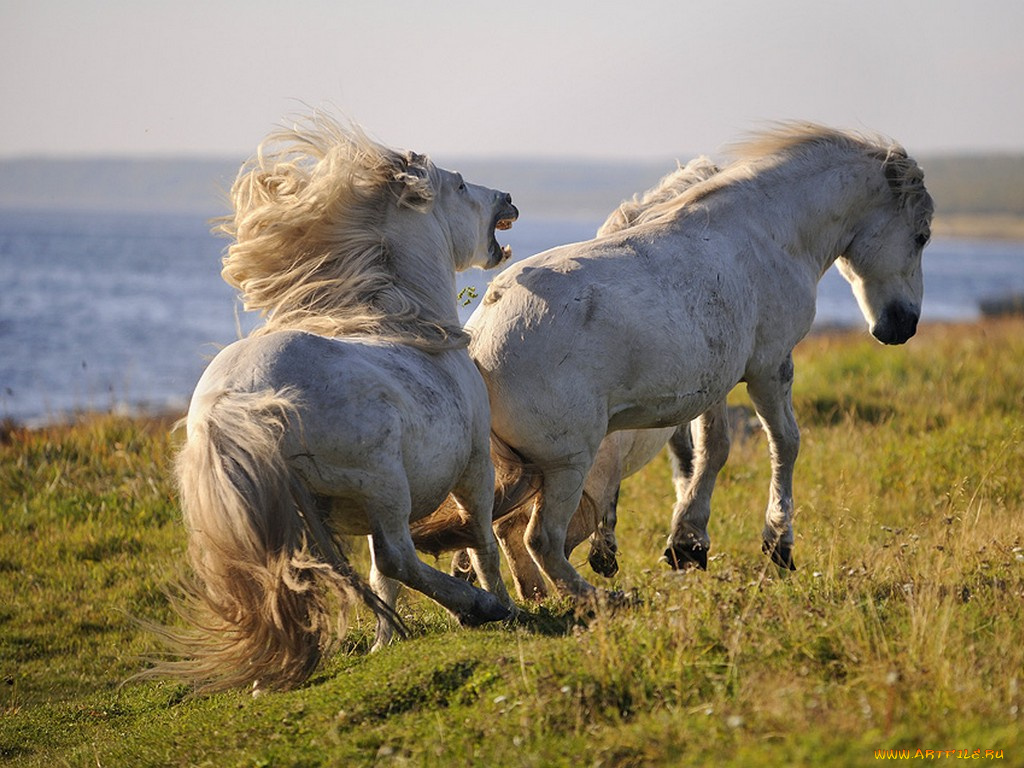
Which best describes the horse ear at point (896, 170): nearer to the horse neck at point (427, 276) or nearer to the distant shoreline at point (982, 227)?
the horse neck at point (427, 276)

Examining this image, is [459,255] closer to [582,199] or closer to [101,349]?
[101,349]

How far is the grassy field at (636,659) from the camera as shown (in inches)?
168

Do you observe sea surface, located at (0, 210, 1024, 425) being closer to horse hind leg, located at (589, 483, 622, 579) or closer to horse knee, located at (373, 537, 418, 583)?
horse knee, located at (373, 537, 418, 583)

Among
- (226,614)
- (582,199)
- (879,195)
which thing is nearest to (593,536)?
(879,195)

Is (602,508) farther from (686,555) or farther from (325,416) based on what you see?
(325,416)

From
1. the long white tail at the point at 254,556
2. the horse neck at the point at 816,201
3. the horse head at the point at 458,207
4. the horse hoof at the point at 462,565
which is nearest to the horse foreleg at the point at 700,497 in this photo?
the horse neck at the point at 816,201

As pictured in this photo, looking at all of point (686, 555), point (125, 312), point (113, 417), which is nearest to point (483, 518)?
point (686, 555)

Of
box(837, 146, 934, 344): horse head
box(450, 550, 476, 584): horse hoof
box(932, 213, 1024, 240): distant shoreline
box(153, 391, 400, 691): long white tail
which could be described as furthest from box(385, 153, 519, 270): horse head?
box(932, 213, 1024, 240): distant shoreline

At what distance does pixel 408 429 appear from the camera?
17.3 ft

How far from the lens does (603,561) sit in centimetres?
803

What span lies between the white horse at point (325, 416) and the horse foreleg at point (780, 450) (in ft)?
6.28

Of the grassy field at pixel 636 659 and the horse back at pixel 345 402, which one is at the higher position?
the horse back at pixel 345 402

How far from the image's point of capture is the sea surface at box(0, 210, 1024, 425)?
24486 millimetres

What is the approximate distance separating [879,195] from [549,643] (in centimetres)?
374
